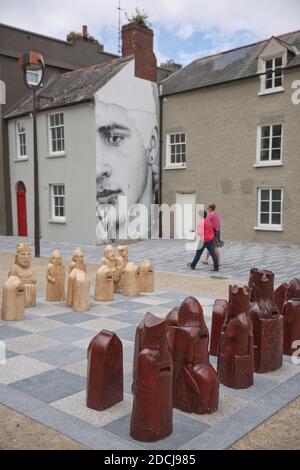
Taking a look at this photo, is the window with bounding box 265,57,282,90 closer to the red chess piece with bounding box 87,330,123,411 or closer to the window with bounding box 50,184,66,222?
the window with bounding box 50,184,66,222

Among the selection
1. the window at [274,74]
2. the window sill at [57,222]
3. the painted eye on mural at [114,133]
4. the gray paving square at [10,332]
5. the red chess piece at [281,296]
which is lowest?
the gray paving square at [10,332]

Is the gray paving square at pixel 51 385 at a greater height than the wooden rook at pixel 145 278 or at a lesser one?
lesser

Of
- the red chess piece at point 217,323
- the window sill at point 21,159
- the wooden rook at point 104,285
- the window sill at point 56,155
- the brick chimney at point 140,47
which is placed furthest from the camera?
the window sill at point 21,159

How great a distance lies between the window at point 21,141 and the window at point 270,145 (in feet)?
32.6

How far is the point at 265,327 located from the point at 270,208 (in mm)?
12533

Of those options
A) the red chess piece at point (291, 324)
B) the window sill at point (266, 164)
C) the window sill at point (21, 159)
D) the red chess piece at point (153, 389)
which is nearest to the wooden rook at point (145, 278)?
the red chess piece at point (291, 324)

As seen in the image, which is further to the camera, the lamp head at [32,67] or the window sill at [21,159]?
the window sill at [21,159]

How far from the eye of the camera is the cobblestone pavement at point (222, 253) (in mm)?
10633

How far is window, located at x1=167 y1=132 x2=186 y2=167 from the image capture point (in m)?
18.4

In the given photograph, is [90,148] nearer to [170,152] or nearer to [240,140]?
[170,152]

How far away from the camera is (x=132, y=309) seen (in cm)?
642

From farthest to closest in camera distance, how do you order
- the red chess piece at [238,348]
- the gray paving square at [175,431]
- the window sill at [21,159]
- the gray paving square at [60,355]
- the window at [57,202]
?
the window sill at [21,159]
the window at [57,202]
the gray paving square at [60,355]
the red chess piece at [238,348]
the gray paving square at [175,431]

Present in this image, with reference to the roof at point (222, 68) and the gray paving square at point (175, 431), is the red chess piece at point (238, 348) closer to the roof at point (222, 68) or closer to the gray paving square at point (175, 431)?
the gray paving square at point (175, 431)

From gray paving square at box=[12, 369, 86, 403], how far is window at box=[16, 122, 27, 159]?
1631 cm
